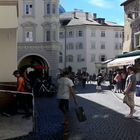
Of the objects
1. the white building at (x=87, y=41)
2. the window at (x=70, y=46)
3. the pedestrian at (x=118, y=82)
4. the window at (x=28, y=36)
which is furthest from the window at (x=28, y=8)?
the window at (x=70, y=46)

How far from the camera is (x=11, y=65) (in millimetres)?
20797

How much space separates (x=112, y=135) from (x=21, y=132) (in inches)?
101

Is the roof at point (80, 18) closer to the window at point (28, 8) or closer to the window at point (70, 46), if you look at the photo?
the window at point (70, 46)

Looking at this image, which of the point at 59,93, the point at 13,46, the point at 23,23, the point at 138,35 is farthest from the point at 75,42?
the point at 59,93

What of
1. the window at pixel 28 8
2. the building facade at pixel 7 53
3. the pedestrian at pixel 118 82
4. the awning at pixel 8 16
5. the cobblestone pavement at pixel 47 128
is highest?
the window at pixel 28 8

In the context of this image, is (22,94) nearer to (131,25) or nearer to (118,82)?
(118,82)

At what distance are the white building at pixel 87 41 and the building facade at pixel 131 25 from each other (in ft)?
159

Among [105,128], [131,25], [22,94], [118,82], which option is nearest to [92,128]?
[105,128]

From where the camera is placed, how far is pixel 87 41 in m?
99.7

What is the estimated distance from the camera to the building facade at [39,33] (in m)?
60.3

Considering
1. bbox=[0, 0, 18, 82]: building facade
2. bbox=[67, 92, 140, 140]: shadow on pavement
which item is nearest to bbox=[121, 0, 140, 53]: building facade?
bbox=[0, 0, 18, 82]: building facade

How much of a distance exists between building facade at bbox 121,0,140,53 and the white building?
159 feet

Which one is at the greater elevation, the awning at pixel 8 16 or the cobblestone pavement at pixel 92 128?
the awning at pixel 8 16

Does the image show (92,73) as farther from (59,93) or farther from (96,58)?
(59,93)
